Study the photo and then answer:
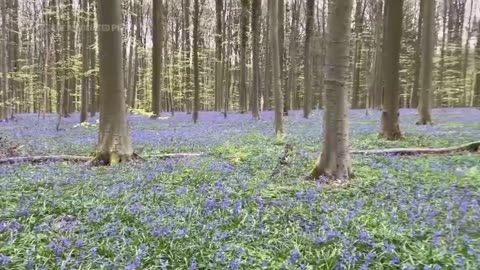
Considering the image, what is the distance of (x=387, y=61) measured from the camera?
11586 millimetres

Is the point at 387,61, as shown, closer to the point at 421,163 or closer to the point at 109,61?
the point at 421,163

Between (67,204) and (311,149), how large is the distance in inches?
237

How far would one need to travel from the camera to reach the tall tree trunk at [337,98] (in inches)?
249

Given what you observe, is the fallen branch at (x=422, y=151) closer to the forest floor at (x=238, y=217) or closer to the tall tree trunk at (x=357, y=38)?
the forest floor at (x=238, y=217)

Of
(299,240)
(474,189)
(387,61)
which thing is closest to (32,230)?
(299,240)

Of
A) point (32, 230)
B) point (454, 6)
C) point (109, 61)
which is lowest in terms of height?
point (32, 230)

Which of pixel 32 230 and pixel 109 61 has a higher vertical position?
Result: pixel 109 61

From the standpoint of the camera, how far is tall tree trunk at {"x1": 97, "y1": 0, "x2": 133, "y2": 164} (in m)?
8.36

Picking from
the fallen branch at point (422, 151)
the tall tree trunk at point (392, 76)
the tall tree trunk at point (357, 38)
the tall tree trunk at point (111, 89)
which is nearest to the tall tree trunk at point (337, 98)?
the fallen branch at point (422, 151)

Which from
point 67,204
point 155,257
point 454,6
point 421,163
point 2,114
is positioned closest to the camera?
point 155,257

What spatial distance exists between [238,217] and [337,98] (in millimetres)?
2862

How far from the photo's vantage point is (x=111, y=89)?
8445 mm

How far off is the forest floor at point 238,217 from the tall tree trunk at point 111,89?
2.77ft

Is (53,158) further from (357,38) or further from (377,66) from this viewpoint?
(357,38)
